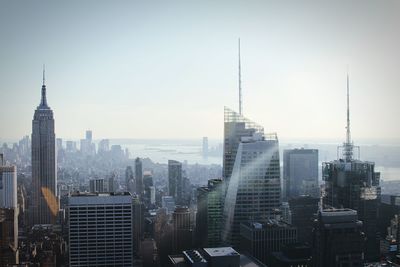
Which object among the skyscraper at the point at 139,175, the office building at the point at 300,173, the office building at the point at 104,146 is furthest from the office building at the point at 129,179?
the office building at the point at 300,173

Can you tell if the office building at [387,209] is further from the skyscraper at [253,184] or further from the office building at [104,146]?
the office building at [104,146]

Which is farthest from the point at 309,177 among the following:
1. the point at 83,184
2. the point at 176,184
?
the point at 83,184

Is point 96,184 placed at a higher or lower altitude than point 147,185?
higher

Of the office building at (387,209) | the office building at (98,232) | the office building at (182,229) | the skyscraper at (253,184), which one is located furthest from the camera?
the skyscraper at (253,184)

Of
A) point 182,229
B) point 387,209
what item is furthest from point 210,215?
point 387,209

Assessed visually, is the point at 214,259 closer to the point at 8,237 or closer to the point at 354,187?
the point at 8,237

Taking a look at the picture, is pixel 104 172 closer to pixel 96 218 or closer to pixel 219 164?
pixel 219 164
